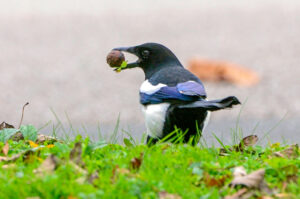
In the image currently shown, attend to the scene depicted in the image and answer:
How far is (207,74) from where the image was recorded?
14445mm

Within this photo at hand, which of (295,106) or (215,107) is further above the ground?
(215,107)

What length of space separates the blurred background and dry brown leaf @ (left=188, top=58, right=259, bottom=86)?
1.04 ft

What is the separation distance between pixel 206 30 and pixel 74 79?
7397 millimetres

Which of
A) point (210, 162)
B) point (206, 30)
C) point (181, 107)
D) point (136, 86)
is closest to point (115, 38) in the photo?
point (206, 30)

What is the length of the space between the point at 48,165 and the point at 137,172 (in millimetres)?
568

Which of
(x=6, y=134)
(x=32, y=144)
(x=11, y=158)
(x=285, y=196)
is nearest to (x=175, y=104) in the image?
(x=32, y=144)

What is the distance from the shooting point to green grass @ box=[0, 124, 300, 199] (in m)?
3.84

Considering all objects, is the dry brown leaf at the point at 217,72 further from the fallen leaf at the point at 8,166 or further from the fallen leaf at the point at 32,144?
the fallen leaf at the point at 8,166

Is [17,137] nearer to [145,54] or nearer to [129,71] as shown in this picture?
[145,54]

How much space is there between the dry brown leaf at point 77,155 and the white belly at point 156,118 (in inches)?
53.6

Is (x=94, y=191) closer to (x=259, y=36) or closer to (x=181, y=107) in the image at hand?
(x=181, y=107)

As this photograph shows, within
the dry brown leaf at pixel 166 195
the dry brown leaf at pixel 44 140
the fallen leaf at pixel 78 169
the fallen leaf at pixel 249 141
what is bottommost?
the fallen leaf at pixel 249 141

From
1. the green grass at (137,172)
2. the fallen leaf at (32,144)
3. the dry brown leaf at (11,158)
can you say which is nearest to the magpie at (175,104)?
the green grass at (137,172)

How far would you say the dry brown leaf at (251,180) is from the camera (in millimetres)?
4012
